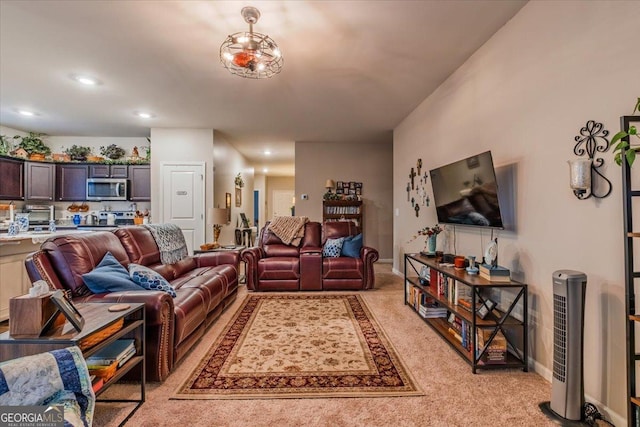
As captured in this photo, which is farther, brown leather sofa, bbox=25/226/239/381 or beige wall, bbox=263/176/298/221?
beige wall, bbox=263/176/298/221

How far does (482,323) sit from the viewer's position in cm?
223

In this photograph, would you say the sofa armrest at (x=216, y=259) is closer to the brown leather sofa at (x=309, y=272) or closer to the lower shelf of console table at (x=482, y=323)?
the brown leather sofa at (x=309, y=272)

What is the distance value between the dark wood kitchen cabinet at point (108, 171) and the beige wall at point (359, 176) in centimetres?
348

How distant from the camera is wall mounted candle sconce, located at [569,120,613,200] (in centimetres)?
172

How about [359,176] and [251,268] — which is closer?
[251,268]

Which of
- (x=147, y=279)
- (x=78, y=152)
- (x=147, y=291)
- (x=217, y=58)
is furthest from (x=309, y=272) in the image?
(x=78, y=152)

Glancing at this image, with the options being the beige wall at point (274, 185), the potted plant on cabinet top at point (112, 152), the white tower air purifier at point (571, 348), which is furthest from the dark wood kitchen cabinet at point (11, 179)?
the beige wall at point (274, 185)

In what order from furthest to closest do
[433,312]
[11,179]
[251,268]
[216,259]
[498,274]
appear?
[11,179] < [251,268] < [216,259] < [433,312] < [498,274]

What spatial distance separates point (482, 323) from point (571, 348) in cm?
58

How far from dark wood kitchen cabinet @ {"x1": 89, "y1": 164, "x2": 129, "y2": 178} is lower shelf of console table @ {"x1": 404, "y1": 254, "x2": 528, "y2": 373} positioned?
5953 millimetres

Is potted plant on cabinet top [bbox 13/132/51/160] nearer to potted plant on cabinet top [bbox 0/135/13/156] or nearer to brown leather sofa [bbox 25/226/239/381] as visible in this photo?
potted plant on cabinet top [bbox 0/135/13/156]

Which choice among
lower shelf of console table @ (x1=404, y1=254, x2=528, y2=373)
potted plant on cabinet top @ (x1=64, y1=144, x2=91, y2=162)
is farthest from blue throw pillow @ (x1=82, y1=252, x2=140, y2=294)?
potted plant on cabinet top @ (x1=64, y1=144, x2=91, y2=162)

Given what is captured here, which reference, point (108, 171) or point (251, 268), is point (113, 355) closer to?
point (251, 268)

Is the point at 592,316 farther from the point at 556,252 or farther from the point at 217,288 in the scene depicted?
the point at 217,288
